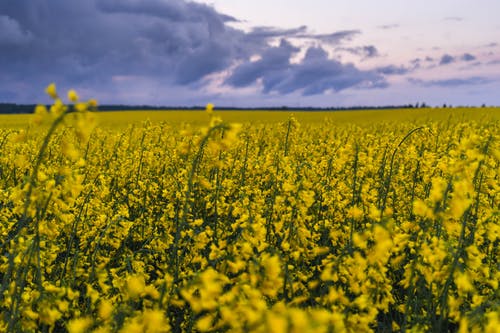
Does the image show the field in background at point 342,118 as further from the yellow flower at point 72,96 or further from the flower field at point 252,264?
the yellow flower at point 72,96

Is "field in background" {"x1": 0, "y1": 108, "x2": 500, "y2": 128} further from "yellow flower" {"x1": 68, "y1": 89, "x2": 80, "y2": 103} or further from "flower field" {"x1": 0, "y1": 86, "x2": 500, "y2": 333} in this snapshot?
"yellow flower" {"x1": 68, "y1": 89, "x2": 80, "y2": 103}

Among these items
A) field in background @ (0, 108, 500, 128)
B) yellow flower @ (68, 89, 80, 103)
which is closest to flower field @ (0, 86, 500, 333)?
yellow flower @ (68, 89, 80, 103)

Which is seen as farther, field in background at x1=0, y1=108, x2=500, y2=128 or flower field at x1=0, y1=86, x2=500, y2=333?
field in background at x1=0, y1=108, x2=500, y2=128

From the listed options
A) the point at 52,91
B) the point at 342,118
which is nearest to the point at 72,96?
the point at 52,91

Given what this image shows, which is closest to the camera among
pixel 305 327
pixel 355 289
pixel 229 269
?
pixel 305 327

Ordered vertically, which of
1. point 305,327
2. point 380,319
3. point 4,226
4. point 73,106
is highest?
point 73,106

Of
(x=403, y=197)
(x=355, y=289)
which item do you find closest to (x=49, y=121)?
(x=355, y=289)

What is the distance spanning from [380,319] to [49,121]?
403 cm

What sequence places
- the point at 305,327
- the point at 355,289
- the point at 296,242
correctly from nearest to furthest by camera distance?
1. the point at 305,327
2. the point at 355,289
3. the point at 296,242

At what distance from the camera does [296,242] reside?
3.98 meters

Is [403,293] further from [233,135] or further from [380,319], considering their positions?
[233,135]

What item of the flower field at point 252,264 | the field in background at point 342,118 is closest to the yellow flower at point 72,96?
the flower field at point 252,264

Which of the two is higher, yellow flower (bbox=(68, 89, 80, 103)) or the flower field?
yellow flower (bbox=(68, 89, 80, 103))

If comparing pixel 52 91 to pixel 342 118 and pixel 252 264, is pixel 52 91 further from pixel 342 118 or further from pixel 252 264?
pixel 342 118
